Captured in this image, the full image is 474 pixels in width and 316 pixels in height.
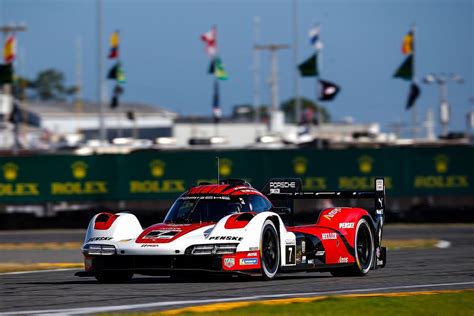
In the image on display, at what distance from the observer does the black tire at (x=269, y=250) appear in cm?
1368

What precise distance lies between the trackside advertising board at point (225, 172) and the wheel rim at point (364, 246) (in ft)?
55.2

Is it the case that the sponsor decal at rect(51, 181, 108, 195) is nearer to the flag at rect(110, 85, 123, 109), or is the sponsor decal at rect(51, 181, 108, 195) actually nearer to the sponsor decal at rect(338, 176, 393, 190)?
the sponsor decal at rect(338, 176, 393, 190)

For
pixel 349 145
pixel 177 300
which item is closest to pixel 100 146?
pixel 349 145

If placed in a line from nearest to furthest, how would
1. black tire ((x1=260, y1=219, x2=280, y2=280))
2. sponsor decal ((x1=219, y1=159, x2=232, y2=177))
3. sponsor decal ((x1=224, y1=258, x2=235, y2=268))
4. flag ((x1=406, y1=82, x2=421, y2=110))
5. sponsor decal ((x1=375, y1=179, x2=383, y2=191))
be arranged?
sponsor decal ((x1=224, y1=258, x2=235, y2=268))
black tire ((x1=260, y1=219, x2=280, y2=280))
sponsor decal ((x1=375, y1=179, x2=383, y2=191))
sponsor decal ((x1=219, y1=159, x2=232, y2=177))
flag ((x1=406, y1=82, x2=421, y2=110))

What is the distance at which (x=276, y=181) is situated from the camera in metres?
16.2

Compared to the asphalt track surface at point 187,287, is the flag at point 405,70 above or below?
above

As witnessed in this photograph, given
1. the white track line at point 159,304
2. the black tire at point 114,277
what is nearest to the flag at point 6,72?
the black tire at point 114,277

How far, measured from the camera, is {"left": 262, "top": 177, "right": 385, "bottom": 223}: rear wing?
15.9 meters

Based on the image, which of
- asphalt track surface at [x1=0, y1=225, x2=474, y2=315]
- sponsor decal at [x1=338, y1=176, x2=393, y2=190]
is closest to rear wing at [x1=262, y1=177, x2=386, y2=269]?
asphalt track surface at [x1=0, y1=225, x2=474, y2=315]

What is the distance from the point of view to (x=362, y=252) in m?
15.6

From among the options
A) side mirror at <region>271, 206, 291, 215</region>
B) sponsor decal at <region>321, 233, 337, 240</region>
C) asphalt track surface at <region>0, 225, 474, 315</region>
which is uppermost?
side mirror at <region>271, 206, 291, 215</region>

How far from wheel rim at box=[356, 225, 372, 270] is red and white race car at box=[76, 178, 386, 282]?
0.01m

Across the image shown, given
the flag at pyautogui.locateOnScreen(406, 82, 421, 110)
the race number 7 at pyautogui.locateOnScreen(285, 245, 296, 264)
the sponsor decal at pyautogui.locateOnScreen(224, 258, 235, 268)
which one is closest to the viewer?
the sponsor decal at pyautogui.locateOnScreen(224, 258, 235, 268)

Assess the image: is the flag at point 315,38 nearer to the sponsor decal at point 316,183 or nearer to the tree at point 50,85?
the sponsor decal at point 316,183
